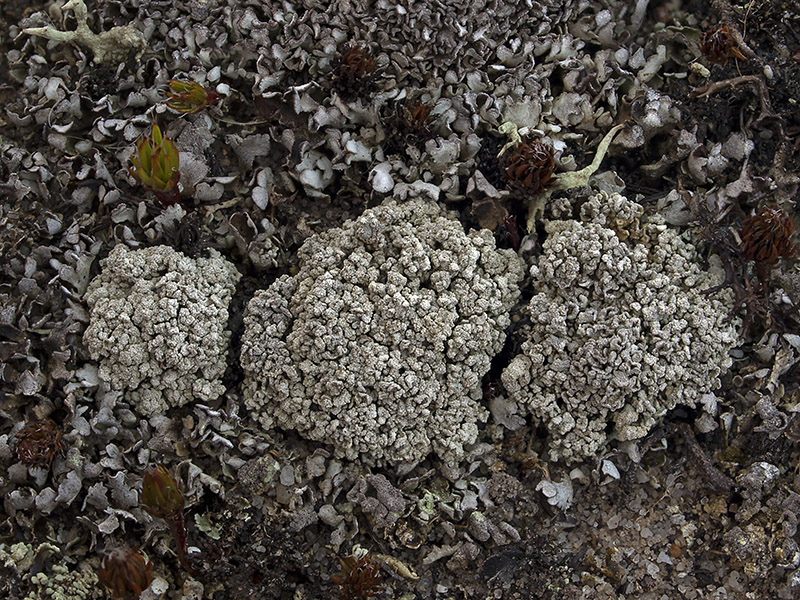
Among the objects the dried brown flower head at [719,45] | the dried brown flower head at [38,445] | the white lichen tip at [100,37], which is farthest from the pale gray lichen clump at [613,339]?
the white lichen tip at [100,37]

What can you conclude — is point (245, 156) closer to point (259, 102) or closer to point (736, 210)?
Answer: point (259, 102)

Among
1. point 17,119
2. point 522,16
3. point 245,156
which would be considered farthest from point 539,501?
point 17,119

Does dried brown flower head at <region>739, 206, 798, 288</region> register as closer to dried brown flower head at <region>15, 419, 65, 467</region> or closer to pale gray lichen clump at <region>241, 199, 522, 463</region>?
pale gray lichen clump at <region>241, 199, 522, 463</region>

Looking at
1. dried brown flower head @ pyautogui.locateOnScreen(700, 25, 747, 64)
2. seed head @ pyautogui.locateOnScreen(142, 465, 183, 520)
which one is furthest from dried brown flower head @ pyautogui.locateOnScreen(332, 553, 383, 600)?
dried brown flower head @ pyautogui.locateOnScreen(700, 25, 747, 64)

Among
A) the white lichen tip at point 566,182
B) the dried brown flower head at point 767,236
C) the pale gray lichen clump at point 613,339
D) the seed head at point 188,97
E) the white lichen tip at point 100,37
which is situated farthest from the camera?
the white lichen tip at point 100,37

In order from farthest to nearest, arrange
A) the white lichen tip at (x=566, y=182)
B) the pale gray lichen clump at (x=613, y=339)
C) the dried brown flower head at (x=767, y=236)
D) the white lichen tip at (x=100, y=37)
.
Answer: the white lichen tip at (x=100, y=37) < the white lichen tip at (x=566, y=182) < the pale gray lichen clump at (x=613, y=339) < the dried brown flower head at (x=767, y=236)

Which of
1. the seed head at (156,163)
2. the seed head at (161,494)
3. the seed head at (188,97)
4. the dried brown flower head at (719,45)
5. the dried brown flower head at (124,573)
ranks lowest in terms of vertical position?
the dried brown flower head at (124,573)

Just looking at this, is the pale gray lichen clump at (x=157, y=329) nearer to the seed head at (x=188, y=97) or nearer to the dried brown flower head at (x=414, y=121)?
the seed head at (x=188, y=97)
